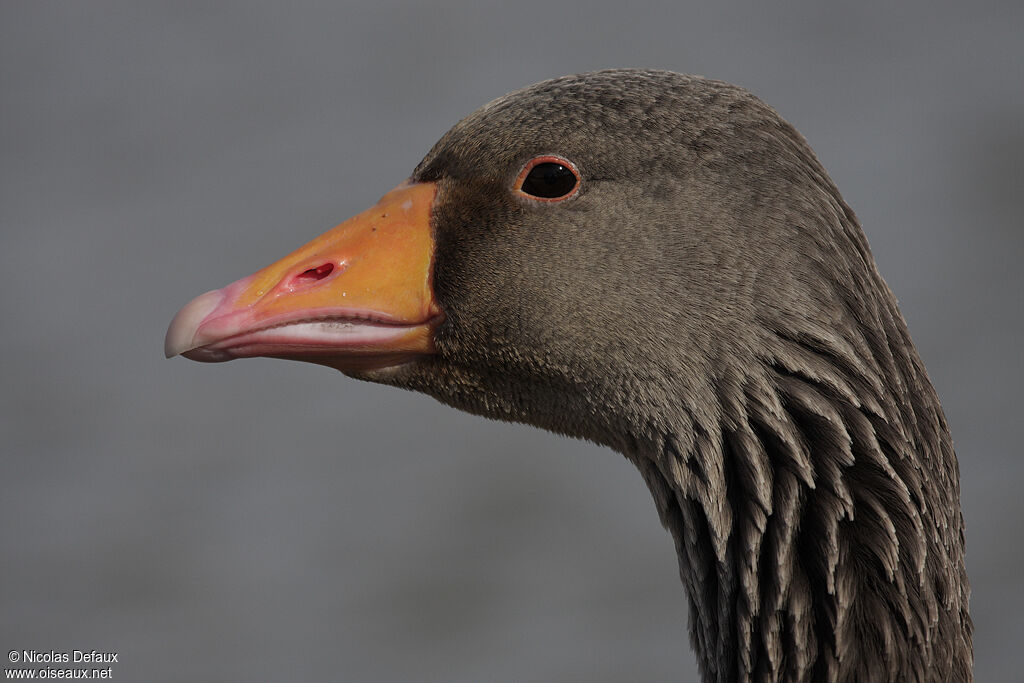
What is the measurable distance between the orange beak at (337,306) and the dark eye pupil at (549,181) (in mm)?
368

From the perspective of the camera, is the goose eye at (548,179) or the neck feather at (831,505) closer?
the neck feather at (831,505)

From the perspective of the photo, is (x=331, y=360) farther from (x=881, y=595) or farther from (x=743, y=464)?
(x=881, y=595)

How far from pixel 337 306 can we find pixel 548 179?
0.75 meters

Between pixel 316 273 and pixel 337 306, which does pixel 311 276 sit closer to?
pixel 316 273

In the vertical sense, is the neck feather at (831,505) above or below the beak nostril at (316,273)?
below

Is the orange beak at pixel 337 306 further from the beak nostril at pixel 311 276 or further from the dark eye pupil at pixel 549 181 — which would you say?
the dark eye pupil at pixel 549 181

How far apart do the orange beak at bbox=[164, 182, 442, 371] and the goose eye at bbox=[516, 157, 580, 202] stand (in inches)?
14.2

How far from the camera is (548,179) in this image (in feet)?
13.0

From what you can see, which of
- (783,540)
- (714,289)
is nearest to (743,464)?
(783,540)

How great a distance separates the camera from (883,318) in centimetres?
389

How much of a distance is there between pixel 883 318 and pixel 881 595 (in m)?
0.82

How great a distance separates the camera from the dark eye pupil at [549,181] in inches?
155

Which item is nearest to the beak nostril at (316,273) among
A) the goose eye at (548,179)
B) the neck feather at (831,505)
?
the goose eye at (548,179)

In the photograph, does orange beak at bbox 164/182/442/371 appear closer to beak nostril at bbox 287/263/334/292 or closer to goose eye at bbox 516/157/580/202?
beak nostril at bbox 287/263/334/292
